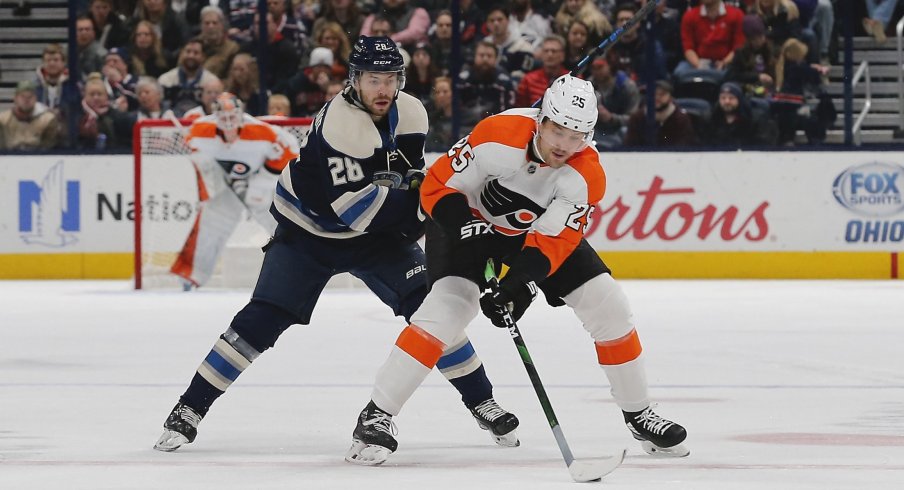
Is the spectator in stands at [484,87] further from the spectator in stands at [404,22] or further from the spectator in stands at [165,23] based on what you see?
the spectator in stands at [165,23]

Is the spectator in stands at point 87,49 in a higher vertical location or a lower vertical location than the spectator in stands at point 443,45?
lower

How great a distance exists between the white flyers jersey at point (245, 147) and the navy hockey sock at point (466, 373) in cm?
551

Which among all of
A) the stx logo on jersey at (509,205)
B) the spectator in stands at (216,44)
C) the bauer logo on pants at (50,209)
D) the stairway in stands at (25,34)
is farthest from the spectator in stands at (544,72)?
the stx logo on jersey at (509,205)

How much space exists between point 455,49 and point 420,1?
0.54 meters

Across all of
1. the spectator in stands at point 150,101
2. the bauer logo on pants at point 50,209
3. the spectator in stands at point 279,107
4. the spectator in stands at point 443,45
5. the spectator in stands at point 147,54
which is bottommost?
the bauer logo on pants at point 50,209

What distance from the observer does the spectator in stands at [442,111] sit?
35.7ft

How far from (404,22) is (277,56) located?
94cm

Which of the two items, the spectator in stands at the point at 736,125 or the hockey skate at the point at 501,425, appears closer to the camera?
the hockey skate at the point at 501,425

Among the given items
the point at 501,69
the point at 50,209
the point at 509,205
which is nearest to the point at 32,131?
the point at 50,209

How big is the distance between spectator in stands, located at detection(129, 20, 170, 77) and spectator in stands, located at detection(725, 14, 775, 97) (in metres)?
4.03

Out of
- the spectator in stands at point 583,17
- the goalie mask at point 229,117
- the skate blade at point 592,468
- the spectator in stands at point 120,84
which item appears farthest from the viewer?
the spectator in stands at point 120,84

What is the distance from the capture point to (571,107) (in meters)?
3.71

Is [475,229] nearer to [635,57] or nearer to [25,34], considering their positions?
[635,57]

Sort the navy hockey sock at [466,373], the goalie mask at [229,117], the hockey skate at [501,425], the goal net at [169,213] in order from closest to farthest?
the hockey skate at [501,425], the navy hockey sock at [466,373], the goalie mask at [229,117], the goal net at [169,213]
